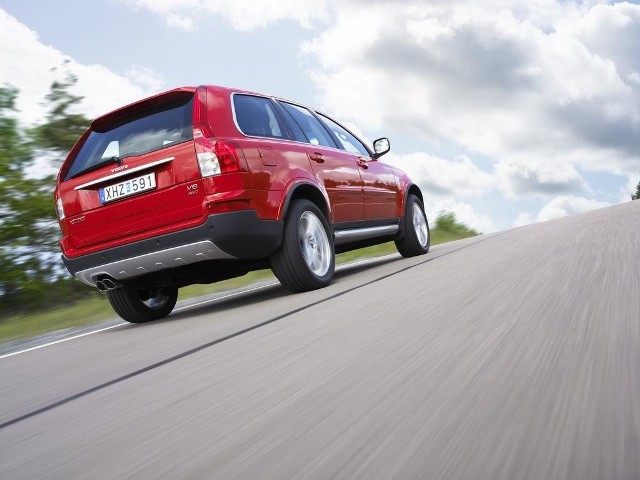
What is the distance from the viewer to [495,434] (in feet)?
6.50

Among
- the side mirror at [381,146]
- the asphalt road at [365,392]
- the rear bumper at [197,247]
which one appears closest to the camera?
the asphalt road at [365,392]

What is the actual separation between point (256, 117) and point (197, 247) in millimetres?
1408

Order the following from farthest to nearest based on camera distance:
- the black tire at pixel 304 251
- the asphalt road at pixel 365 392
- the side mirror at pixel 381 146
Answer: the side mirror at pixel 381 146 → the black tire at pixel 304 251 → the asphalt road at pixel 365 392

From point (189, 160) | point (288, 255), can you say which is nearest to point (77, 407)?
point (189, 160)

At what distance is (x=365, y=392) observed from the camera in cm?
261

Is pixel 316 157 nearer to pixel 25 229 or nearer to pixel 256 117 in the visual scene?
pixel 256 117

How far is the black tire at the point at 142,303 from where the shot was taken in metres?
6.57

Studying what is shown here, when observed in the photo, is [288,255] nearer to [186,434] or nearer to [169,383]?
[169,383]

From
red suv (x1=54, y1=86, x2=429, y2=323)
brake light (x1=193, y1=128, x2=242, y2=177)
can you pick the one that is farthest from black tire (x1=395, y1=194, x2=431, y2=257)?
brake light (x1=193, y1=128, x2=242, y2=177)

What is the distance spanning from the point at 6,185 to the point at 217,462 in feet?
30.0

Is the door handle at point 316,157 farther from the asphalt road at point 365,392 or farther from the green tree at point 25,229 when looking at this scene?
the green tree at point 25,229

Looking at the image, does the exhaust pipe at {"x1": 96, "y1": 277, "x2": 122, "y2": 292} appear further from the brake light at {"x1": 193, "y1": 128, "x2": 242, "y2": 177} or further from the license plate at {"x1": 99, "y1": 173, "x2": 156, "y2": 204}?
the brake light at {"x1": 193, "y1": 128, "x2": 242, "y2": 177}

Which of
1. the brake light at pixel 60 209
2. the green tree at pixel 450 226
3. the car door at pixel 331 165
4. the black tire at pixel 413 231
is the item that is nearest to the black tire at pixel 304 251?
the car door at pixel 331 165

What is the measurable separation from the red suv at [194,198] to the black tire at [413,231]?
Answer: 7.79 ft
